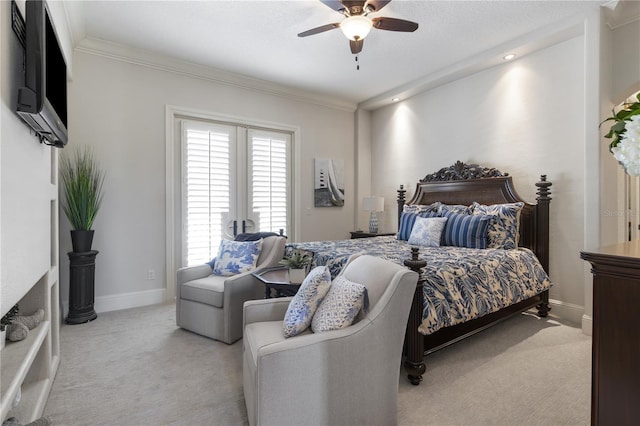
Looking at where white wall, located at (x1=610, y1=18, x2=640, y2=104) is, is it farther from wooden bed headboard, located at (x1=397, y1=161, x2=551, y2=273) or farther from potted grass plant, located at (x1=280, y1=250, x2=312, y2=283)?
potted grass plant, located at (x1=280, y1=250, x2=312, y2=283)

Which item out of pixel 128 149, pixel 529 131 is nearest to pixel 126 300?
pixel 128 149

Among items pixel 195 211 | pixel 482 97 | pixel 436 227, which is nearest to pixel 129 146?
pixel 195 211

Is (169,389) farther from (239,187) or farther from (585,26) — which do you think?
(585,26)

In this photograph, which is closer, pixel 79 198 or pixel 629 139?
pixel 629 139

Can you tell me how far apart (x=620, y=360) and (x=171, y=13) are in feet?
12.6

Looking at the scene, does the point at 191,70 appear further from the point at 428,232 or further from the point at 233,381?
the point at 233,381

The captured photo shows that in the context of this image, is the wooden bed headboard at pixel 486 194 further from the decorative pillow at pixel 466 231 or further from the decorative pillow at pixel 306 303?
the decorative pillow at pixel 306 303

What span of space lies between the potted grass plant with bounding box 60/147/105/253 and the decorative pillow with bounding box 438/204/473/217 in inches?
153

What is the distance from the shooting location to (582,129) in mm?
3305

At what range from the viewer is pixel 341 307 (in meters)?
1.68

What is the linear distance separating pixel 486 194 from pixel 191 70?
3.99 metres

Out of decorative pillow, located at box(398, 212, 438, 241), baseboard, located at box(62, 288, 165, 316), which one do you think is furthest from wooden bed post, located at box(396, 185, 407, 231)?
baseboard, located at box(62, 288, 165, 316)

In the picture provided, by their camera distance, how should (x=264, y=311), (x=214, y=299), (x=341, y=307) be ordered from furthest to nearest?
(x=214, y=299) → (x=264, y=311) → (x=341, y=307)

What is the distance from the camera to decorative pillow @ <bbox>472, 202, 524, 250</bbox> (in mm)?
3398
